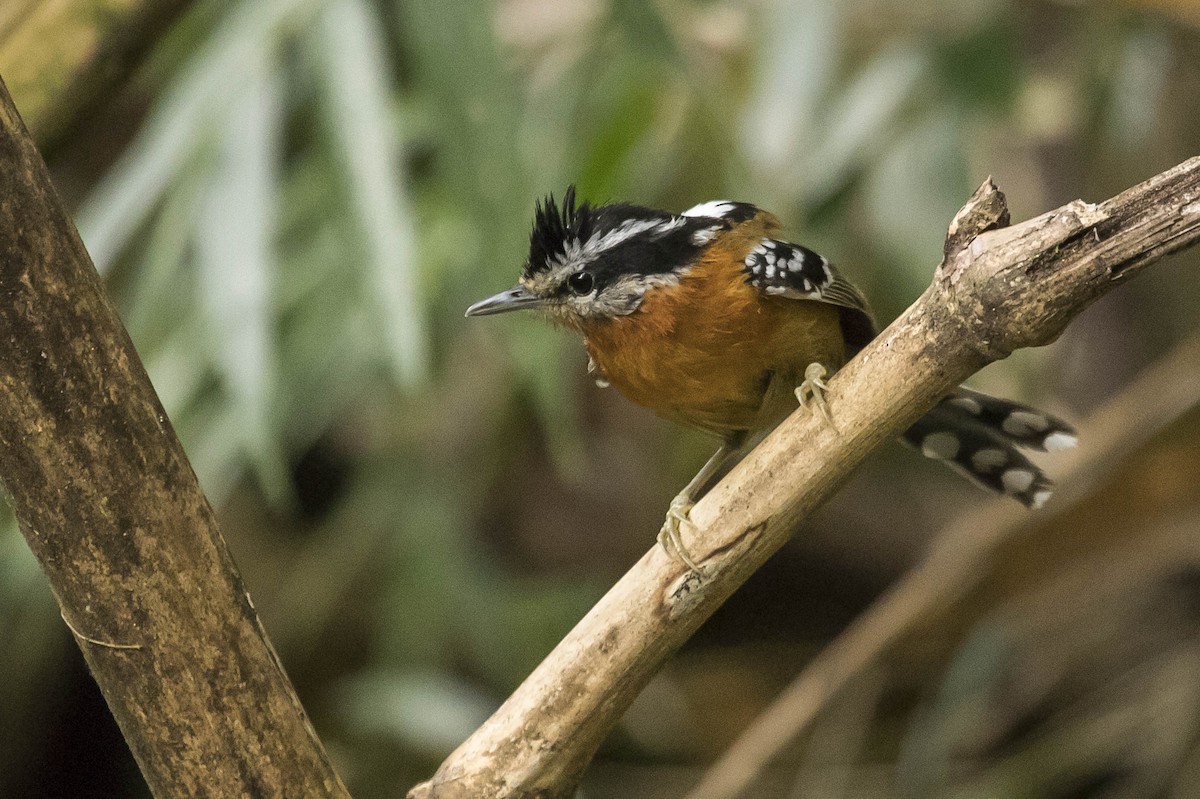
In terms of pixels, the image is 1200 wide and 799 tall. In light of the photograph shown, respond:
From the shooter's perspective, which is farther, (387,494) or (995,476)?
(387,494)

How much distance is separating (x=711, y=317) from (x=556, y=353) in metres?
0.97

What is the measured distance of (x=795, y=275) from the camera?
8.25 feet

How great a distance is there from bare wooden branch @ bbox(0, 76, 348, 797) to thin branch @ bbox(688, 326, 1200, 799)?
Answer: 89.9 inches

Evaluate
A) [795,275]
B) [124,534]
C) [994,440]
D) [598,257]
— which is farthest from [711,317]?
[124,534]

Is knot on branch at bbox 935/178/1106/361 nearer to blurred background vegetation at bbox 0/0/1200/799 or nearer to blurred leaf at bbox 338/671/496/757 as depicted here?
blurred background vegetation at bbox 0/0/1200/799

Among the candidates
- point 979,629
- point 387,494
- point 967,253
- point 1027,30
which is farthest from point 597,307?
point 1027,30

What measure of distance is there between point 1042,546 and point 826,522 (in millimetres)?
1203

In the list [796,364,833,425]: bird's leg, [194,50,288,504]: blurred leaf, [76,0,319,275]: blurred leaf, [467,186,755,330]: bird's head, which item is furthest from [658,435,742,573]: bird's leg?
[76,0,319,275]: blurred leaf

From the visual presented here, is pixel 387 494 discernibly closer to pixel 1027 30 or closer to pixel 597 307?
pixel 597 307

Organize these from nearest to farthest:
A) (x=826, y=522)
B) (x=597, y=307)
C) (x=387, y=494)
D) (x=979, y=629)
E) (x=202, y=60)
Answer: (x=597, y=307), (x=202, y=60), (x=979, y=629), (x=387, y=494), (x=826, y=522)

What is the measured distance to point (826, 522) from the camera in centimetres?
540

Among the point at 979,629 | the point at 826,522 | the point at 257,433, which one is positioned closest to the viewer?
the point at 257,433

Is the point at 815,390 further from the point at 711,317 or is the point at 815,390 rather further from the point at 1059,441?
the point at 1059,441

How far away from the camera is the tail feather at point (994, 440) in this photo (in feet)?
8.74
